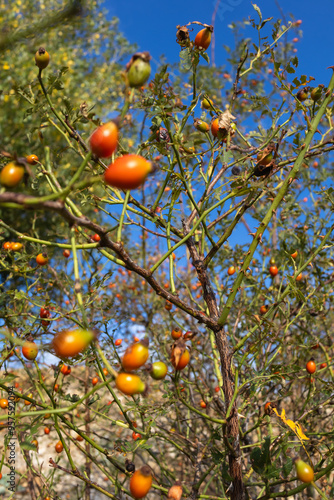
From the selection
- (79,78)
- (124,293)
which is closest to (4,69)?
(79,78)

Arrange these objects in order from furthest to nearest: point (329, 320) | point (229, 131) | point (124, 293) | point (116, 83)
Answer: point (116, 83)
point (124, 293)
point (329, 320)
point (229, 131)

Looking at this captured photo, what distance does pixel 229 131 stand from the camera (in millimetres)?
879

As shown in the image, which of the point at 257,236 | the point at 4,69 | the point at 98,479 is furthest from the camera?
the point at 4,69

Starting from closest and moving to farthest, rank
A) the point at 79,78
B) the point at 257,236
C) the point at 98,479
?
the point at 257,236
the point at 98,479
the point at 79,78

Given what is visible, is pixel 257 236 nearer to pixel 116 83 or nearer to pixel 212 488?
pixel 212 488

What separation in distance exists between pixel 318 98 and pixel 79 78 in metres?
5.87

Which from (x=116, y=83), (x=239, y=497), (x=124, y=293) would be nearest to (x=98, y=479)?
(x=124, y=293)

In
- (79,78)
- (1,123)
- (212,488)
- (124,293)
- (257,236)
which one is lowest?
(212,488)

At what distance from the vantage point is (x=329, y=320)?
2371 millimetres

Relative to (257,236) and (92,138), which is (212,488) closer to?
(257,236)

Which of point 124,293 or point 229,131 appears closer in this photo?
point 229,131

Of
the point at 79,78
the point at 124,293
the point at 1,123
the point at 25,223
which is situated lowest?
the point at 124,293

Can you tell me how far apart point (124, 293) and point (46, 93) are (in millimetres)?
2684

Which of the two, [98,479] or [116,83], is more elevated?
[116,83]
